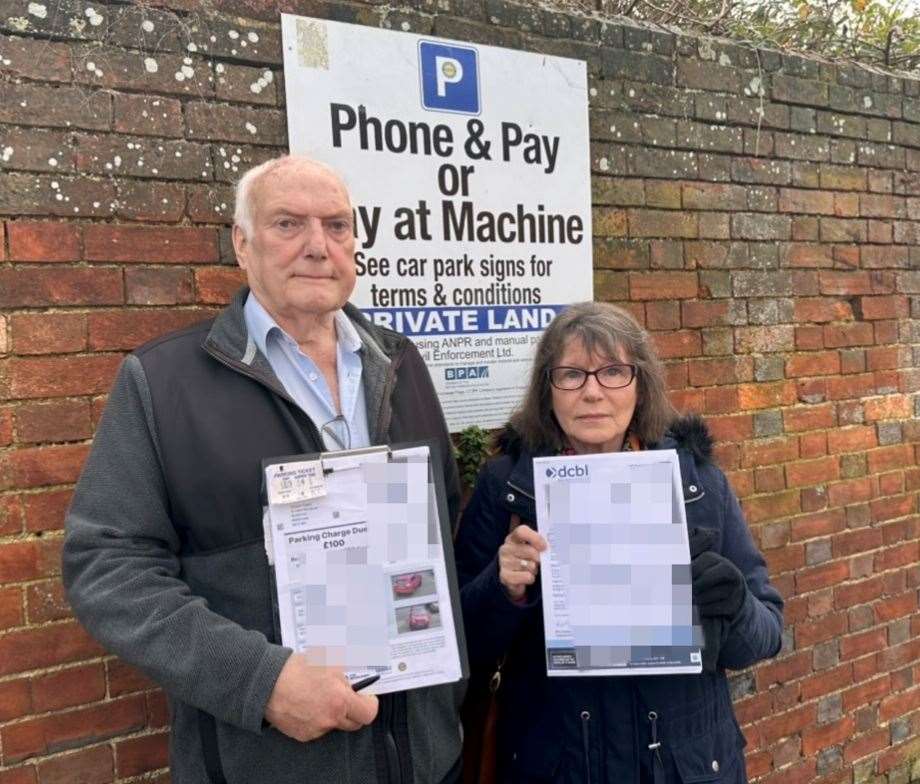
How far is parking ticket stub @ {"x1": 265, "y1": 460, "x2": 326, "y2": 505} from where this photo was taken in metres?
1.77

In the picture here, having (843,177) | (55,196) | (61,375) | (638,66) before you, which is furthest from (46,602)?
(843,177)

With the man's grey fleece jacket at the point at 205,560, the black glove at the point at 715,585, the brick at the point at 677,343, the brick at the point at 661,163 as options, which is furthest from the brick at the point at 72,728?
the brick at the point at 661,163

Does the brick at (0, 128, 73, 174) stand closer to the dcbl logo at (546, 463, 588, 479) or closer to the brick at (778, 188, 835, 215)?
the dcbl logo at (546, 463, 588, 479)

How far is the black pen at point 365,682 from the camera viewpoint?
5.82ft

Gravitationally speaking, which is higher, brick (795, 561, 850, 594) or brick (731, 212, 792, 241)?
brick (731, 212, 792, 241)

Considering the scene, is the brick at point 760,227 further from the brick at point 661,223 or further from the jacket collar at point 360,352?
the jacket collar at point 360,352

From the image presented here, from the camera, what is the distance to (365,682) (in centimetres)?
178

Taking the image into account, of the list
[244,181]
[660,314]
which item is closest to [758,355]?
[660,314]

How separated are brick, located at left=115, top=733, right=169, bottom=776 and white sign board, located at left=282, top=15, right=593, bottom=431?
1.26 metres

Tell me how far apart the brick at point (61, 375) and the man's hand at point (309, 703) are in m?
1.01

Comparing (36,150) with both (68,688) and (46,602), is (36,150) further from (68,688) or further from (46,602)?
(68,688)

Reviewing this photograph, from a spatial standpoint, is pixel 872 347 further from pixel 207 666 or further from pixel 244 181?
pixel 207 666

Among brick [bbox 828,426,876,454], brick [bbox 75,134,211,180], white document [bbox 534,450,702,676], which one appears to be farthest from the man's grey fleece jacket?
brick [bbox 828,426,876,454]

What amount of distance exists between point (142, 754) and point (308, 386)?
1.16m
